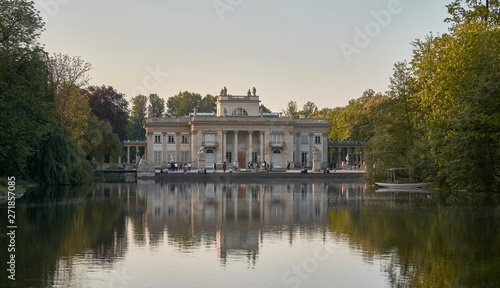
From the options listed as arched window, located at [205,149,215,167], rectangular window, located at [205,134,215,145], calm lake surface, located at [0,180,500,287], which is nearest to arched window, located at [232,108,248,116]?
rectangular window, located at [205,134,215,145]

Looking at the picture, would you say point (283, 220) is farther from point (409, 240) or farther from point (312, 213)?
point (409, 240)

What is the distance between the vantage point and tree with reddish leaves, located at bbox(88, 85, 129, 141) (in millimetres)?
78250

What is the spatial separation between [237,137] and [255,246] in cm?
7042

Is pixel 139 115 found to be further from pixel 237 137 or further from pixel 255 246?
pixel 255 246

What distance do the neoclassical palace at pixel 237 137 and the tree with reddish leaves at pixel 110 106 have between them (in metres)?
5.04

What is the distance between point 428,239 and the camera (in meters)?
18.0

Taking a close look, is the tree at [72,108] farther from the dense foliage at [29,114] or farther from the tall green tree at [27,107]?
the tall green tree at [27,107]

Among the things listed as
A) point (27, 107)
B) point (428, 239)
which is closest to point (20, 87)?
point (27, 107)

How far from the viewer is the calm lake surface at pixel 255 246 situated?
42.5ft

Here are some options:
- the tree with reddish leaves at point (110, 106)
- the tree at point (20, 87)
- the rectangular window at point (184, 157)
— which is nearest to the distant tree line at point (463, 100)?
the tree at point (20, 87)

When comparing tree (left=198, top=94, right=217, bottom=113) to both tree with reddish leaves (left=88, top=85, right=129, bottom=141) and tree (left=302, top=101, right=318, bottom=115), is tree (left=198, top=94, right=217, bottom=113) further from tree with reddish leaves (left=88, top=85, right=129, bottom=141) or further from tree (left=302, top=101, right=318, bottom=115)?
tree with reddish leaves (left=88, top=85, right=129, bottom=141)

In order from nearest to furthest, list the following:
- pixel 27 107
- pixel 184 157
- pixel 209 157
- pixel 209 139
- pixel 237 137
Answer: pixel 27 107 < pixel 209 139 < pixel 209 157 < pixel 237 137 < pixel 184 157

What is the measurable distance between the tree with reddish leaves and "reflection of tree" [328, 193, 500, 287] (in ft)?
180

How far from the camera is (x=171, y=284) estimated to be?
12.5 m
